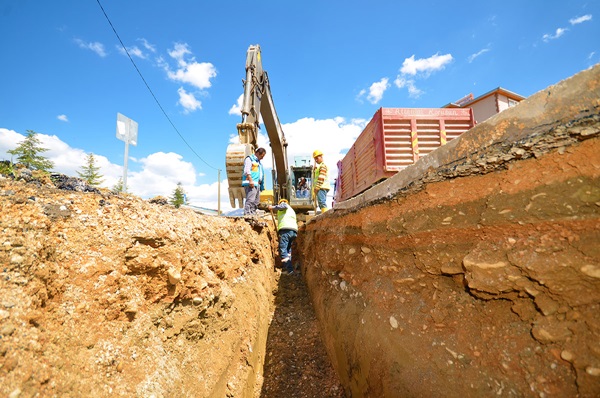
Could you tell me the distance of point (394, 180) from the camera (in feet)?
8.44

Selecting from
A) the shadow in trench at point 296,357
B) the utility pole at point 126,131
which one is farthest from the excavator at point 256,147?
the shadow in trench at point 296,357

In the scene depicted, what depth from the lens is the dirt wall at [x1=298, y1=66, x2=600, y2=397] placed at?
1340 mm

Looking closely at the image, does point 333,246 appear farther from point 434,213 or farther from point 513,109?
point 513,109

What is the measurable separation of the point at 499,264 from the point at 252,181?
529 cm

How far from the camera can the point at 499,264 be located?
63.9 inches

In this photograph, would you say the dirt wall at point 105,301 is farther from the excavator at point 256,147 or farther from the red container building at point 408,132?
the red container building at point 408,132

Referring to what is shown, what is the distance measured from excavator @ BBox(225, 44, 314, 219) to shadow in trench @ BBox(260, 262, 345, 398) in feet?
9.54

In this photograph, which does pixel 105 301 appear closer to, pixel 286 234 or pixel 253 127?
pixel 286 234

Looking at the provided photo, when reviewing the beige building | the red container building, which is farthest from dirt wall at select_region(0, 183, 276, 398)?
the beige building

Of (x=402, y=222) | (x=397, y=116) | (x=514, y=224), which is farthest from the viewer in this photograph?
(x=397, y=116)

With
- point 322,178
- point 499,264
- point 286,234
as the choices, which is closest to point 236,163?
point 286,234

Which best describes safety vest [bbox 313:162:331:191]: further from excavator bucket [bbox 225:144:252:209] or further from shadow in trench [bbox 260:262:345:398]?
shadow in trench [bbox 260:262:345:398]

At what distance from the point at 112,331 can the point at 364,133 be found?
6.20 meters

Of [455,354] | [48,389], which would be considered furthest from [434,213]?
[48,389]
